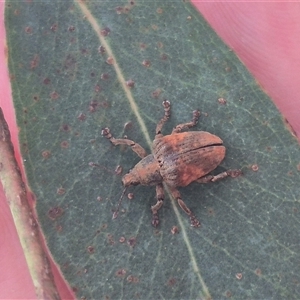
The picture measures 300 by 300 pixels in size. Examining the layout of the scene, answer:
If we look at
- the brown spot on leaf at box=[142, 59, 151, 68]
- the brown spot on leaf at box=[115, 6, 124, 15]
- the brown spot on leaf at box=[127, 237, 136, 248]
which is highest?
the brown spot on leaf at box=[115, 6, 124, 15]

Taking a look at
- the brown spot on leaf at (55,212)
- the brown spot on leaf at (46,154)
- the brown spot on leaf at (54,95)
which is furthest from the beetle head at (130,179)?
the brown spot on leaf at (54,95)

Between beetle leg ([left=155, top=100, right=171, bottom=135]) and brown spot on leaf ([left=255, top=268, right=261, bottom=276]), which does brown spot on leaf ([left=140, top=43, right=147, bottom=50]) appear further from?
brown spot on leaf ([left=255, top=268, right=261, bottom=276])

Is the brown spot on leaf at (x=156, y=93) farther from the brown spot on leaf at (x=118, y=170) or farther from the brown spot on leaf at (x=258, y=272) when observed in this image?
the brown spot on leaf at (x=258, y=272)

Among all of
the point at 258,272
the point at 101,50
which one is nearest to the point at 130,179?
the point at 101,50

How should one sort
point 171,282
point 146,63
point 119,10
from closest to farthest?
point 171,282 → point 146,63 → point 119,10

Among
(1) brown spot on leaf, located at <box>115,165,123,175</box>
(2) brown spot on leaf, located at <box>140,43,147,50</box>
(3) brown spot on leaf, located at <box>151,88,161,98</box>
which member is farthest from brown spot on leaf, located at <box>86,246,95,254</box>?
(2) brown spot on leaf, located at <box>140,43,147,50</box>

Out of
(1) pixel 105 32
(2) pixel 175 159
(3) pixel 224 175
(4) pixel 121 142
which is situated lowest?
(4) pixel 121 142

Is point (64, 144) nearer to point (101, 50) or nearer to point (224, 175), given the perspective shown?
point (101, 50)
